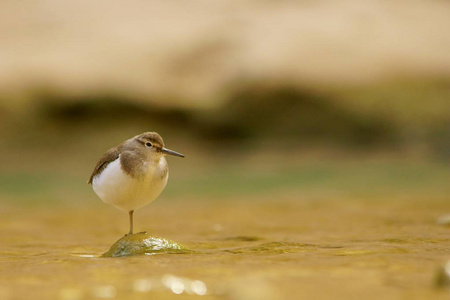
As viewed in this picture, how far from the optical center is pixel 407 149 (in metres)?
15.3

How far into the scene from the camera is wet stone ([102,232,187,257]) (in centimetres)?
459

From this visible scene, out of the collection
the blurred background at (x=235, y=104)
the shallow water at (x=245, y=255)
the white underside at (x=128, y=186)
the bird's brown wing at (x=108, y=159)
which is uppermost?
the blurred background at (x=235, y=104)

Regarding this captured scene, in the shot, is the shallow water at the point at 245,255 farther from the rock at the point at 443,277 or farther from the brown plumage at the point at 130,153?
the brown plumage at the point at 130,153

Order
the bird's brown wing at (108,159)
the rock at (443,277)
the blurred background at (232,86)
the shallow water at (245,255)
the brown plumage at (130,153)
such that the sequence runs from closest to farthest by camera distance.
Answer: the rock at (443,277) < the shallow water at (245,255) < the brown plumage at (130,153) < the bird's brown wing at (108,159) < the blurred background at (232,86)

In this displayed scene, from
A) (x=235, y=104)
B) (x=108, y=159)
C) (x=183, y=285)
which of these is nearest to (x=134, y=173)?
(x=108, y=159)

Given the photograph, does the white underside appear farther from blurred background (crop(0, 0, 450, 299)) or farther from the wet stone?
blurred background (crop(0, 0, 450, 299))

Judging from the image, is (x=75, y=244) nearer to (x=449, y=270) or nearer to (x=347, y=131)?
(x=449, y=270)

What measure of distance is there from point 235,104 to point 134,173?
12496 millimetres

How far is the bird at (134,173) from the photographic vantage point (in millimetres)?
4559

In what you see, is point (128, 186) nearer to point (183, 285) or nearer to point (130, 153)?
point (130, 153)

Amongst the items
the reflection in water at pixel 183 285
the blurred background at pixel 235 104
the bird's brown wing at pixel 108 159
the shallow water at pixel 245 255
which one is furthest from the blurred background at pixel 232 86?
the reflection in water at pixel 183 285

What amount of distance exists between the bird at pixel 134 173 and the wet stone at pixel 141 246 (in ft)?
0.73

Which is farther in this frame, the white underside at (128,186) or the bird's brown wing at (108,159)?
the bird's brown wing at (108,159)

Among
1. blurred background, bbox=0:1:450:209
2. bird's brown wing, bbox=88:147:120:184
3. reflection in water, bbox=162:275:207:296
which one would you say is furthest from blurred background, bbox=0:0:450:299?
reflection in water, bbox=162:275:207:296
